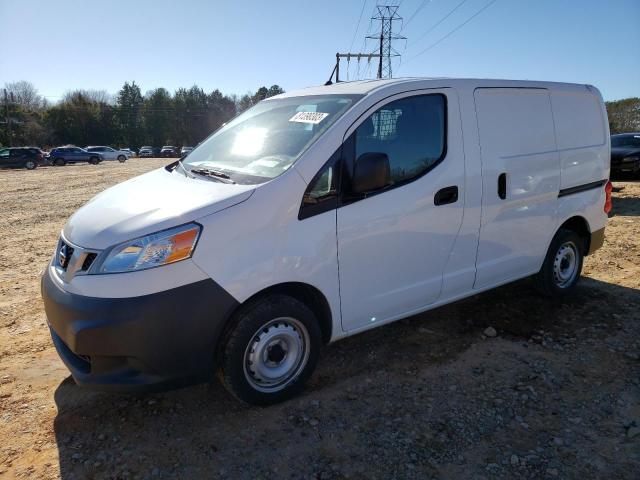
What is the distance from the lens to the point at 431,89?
11.1 feet

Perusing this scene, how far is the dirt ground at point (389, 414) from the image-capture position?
96.5 inches

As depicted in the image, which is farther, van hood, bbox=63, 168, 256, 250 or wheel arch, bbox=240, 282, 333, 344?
wheel arch, bbox=240, 282, 333, 344

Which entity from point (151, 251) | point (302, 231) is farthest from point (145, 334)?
point (302, 231)

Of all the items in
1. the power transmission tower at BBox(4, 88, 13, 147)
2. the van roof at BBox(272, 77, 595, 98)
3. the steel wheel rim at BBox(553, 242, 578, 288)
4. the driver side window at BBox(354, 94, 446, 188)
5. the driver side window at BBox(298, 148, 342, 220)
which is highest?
the power transmission tower at BBox(4, 88, 13, 147)

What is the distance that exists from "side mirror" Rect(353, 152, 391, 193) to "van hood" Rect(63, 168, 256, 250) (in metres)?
0.65

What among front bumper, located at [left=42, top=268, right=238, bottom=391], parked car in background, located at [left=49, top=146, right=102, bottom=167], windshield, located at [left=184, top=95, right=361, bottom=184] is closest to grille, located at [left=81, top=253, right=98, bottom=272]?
front bumper, located at [left=42, top=268, right=238, bottom=391]

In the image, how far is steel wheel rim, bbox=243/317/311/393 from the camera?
2.78 m

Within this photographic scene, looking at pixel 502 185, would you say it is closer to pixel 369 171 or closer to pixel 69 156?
pixel 369 171

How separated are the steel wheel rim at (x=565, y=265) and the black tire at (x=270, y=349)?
2.84 metres

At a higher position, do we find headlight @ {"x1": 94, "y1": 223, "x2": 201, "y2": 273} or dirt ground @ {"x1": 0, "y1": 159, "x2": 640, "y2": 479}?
headlight @ {"x1": 94, "y1": 223, "x2": 201, "y2": 273}

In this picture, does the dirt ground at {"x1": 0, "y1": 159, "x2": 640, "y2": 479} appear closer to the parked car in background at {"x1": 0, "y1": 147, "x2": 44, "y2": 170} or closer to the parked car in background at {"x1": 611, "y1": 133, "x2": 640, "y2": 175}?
the parked car in background at {"x1": 611, "y1": 133, "x2": 640, "y2": 175}

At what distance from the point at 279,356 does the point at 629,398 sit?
2.31 m

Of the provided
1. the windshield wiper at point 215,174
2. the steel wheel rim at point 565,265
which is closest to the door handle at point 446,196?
the windshield wiper at point 215,174

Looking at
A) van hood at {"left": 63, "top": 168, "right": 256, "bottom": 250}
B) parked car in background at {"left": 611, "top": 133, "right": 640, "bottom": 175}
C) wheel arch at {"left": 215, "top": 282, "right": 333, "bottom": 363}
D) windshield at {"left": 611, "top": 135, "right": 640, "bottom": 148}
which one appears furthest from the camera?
windshield at {"left": 611, "top": 135, "right": 640, "bottom": 148}
